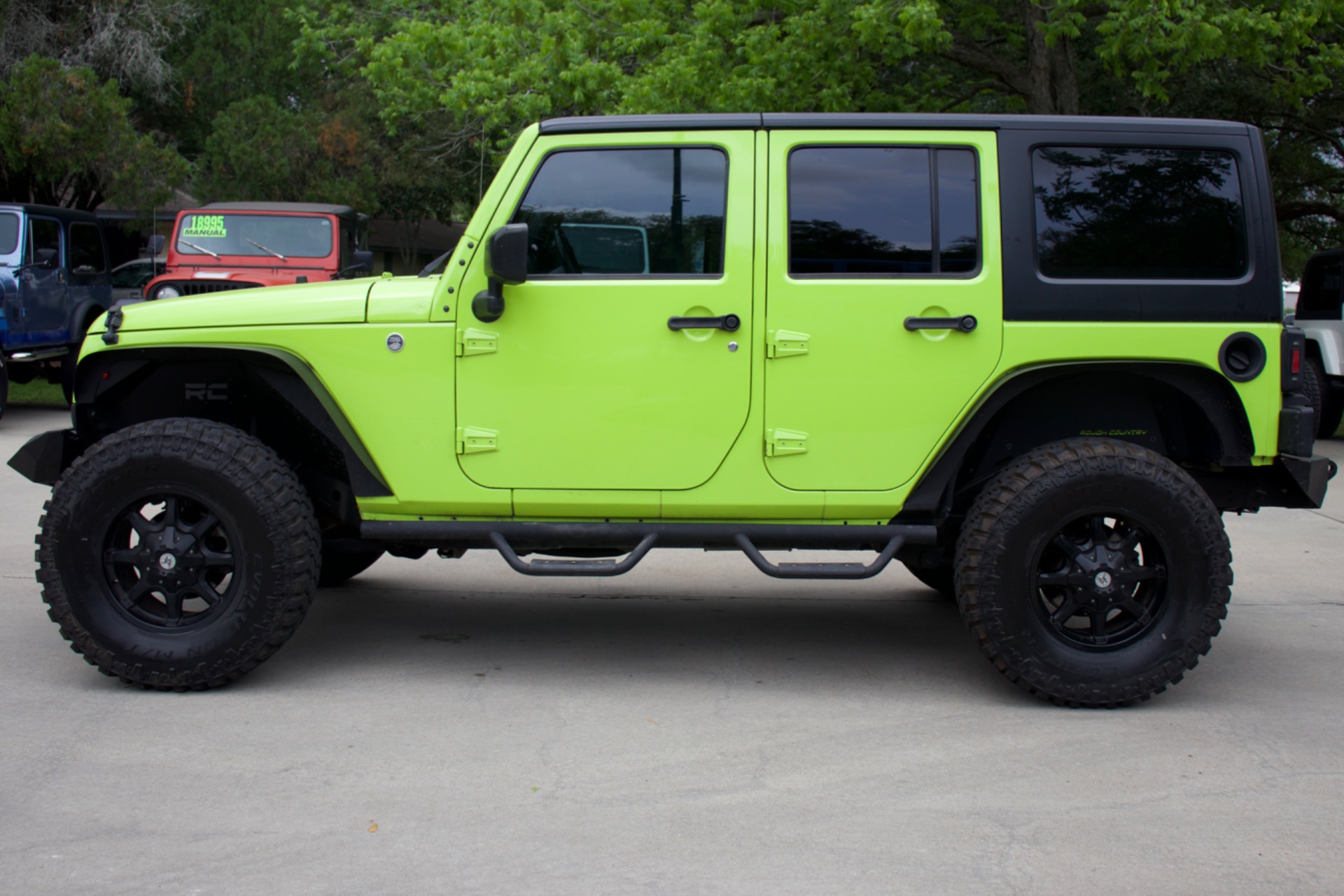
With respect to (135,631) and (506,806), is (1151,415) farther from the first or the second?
(135,631)

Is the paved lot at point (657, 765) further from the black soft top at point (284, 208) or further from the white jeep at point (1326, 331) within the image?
the black soft top at point (284, 208)

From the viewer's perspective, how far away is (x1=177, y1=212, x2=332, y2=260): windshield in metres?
12.7

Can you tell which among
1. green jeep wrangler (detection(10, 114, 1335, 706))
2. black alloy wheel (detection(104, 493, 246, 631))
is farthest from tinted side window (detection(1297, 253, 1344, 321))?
black alloy wheel (detection(104, 493, 246, 631))

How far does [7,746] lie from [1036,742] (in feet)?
10.7

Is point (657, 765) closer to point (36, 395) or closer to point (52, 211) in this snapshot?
point (52, 211)

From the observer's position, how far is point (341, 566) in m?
5.93

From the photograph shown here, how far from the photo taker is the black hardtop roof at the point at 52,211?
45.5 feet

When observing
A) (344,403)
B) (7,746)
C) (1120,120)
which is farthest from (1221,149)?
(7,746)

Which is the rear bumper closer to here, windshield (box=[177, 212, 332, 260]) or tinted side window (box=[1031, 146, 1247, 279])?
tinted side window (box=[1031, 146, 1247, 279])

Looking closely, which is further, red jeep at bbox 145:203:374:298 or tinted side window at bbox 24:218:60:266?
tinted side window at bbox 24:218:60:266

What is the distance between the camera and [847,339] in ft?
14.1

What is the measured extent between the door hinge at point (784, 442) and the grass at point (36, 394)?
13.7m

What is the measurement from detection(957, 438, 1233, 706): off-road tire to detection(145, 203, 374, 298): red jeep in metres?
9.55

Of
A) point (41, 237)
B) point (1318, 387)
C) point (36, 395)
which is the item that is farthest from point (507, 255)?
point (36, 395)
